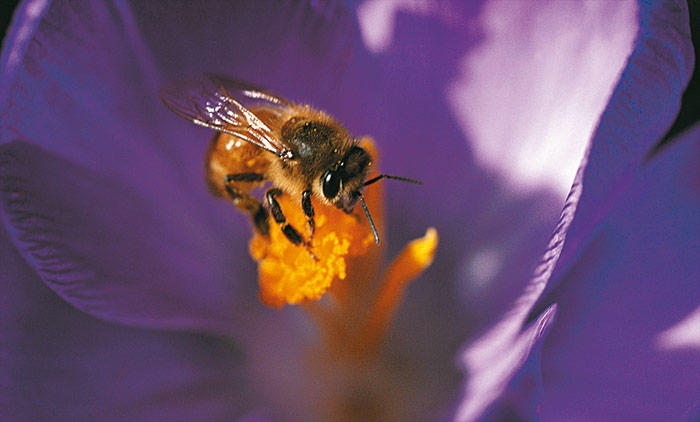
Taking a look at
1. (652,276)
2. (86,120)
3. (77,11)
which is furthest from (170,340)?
(652,276)

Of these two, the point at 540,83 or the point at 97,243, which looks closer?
the point at 97,243

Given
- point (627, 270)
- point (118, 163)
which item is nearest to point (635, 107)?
point (627, 270)

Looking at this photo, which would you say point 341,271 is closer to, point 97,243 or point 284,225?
point 284,225

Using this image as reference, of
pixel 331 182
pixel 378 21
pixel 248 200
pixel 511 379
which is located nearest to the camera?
pixel 511 379

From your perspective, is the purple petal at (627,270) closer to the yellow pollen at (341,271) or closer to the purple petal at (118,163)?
the yellow pollen at (341,271)

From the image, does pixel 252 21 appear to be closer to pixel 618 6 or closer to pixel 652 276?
pixel 618 6
